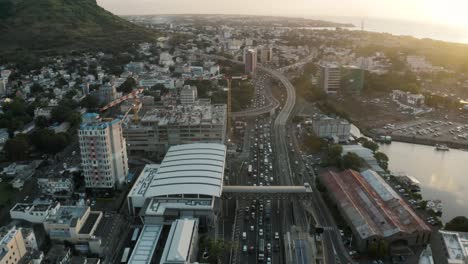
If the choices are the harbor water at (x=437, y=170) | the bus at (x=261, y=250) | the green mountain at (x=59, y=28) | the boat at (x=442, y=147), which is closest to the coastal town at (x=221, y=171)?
the bus at (x=261, y=250)

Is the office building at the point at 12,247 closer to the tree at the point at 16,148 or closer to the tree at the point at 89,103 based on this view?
the tree at the point at 16,148

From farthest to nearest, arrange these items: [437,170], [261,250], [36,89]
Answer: [36,89]
[437,170]
[261,250]

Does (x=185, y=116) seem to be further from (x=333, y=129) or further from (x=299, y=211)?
(x=299, y=211)

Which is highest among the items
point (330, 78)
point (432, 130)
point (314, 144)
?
point (330, 78)

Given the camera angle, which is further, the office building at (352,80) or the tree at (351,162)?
the office building at (352,80)

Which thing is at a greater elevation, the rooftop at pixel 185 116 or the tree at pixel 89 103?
the rooftop at pixel 185 116

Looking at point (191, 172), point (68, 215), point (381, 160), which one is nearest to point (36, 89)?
point (68, 215)

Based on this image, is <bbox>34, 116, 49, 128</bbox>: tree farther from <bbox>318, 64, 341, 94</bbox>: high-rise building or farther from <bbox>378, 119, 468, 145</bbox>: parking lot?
<bbox>318, 64, 341, 94</bbox>: high-rise building

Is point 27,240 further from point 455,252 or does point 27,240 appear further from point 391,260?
point 455,252
